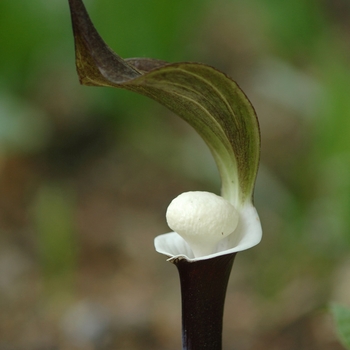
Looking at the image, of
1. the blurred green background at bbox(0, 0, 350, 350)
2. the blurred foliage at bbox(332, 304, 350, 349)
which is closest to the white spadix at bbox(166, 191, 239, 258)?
the blurred foliage at bbox(332, 304, 350, 349)

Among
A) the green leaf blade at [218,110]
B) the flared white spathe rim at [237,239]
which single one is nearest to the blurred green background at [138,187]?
the flared white spathe rim at [237,239]

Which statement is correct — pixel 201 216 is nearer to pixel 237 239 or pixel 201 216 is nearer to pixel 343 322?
pixel 237 239

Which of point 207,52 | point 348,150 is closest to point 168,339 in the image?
point 348,150

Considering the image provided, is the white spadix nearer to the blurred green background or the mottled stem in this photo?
the mottled stem

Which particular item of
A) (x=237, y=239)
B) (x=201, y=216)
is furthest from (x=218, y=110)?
(x=237, y=239)

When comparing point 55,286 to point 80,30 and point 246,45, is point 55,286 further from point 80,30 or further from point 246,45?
point 246,45
